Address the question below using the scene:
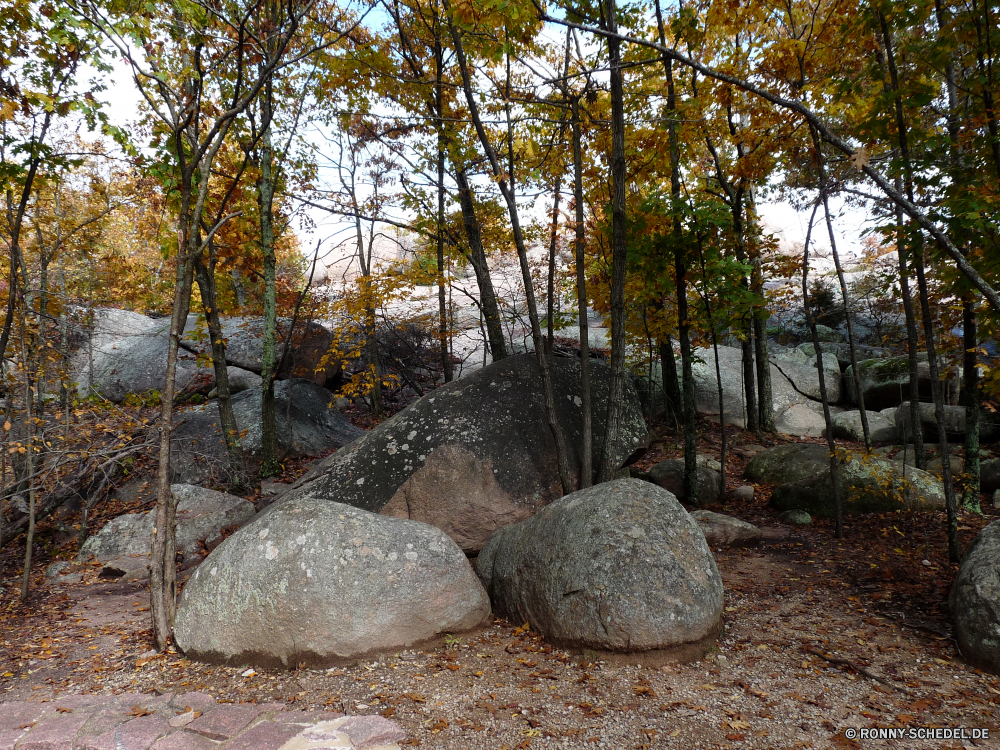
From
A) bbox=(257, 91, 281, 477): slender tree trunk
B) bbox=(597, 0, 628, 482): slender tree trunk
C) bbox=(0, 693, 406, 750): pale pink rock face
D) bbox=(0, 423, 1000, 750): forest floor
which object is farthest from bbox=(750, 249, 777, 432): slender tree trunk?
bbox=(0, 693, 406, 750): pale pink rock face

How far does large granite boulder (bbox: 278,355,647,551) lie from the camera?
21.9 feet

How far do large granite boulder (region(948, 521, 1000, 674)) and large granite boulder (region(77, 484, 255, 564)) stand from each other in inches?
326

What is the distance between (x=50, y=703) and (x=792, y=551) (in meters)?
7.49

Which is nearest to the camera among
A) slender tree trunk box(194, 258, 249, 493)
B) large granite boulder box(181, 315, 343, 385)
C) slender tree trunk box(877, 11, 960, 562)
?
slender tree trunk box(877, 11, 960, 562)

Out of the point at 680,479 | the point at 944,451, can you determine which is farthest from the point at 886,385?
the point at 944,451

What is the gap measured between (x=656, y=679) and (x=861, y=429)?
11.3 metres

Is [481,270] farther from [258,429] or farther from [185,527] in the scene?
[185,527]

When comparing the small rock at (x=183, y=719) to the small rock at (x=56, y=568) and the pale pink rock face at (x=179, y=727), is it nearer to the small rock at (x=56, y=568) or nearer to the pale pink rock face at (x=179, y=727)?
the pale pink rock face at (x=179, y=727)

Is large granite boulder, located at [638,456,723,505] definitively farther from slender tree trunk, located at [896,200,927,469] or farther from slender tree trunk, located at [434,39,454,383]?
slender tree trunk, located at [434,39,454,383]

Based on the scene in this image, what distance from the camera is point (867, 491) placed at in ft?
25.9

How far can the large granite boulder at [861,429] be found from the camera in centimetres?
1248

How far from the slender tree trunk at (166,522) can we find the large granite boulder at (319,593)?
0.78 feet

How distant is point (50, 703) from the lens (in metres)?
4.04

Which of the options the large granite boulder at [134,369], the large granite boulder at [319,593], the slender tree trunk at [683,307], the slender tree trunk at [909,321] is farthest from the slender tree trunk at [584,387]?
the large granite boulder at [134,369]
